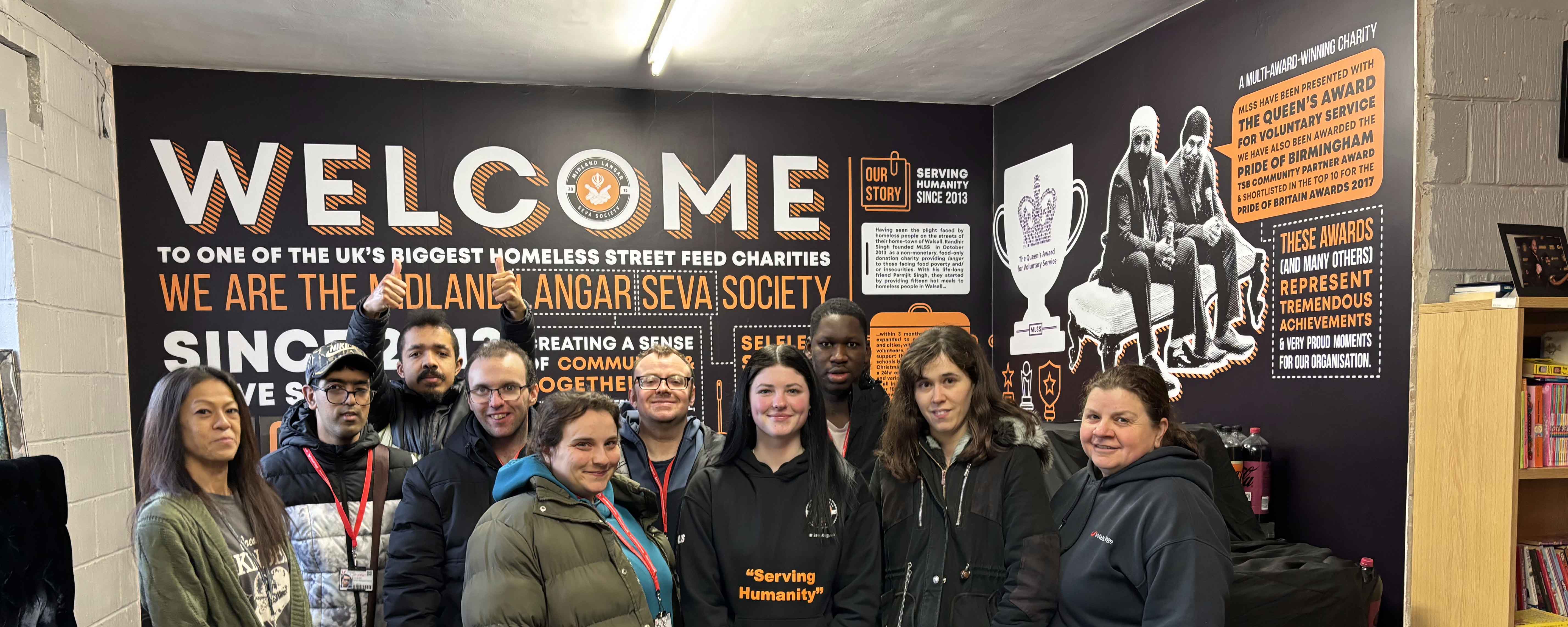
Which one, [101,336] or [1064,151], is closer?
[101,336]

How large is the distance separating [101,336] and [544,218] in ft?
6.67

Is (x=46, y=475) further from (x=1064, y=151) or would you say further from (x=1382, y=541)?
(x=1064, y=151)

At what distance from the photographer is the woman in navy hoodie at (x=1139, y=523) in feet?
5.98

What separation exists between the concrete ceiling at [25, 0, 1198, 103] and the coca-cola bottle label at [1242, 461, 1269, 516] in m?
1.92

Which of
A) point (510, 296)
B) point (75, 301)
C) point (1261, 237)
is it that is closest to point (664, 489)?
point (510, 296)

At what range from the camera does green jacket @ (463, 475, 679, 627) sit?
1820 millimetres

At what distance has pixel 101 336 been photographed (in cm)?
404

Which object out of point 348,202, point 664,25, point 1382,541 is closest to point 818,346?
point 664,25

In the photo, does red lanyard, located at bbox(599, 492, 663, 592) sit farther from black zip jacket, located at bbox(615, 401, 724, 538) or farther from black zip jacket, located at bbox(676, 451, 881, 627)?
black zip jacket, located at bbox(615, 401, 724, 538)

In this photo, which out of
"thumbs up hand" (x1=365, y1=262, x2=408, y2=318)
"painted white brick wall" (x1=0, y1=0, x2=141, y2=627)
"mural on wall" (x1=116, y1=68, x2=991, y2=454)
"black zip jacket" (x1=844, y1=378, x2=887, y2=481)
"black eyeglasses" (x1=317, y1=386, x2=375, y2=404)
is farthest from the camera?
"mural on wall" (x1=116, y1=68, x2=991, y2=454)

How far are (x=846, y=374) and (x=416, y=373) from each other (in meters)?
1.44

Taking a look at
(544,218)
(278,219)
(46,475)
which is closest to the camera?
(46,475)

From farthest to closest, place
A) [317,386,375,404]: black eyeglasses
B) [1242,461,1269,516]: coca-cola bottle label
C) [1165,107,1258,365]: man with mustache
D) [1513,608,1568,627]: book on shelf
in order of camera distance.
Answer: [1165,107,1258,365]: man with mustache, [1242,461,1269,516]: coca-cola bottle label, [1513,608,1568,627]: book on shelf, [317,386,375,404]: black eyeglasses

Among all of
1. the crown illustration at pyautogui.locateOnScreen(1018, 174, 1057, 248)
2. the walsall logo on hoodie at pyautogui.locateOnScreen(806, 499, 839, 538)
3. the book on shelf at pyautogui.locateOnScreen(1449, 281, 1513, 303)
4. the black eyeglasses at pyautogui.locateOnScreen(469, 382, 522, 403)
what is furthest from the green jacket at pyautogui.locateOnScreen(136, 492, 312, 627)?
the crown illustration at pyautogui.locateOnScreen(1018, 174, 1057, 248)
